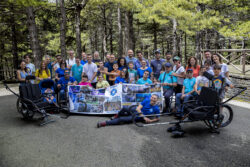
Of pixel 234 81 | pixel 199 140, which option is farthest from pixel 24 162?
pixel 234 81

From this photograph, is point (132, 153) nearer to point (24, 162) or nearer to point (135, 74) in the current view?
point (24, 162)

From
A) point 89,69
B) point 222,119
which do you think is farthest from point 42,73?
point 222,119

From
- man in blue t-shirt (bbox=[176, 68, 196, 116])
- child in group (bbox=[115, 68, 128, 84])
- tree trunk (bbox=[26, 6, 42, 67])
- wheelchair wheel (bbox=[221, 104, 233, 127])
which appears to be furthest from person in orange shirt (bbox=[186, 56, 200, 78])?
tree trunk (bbox=[26, 6, 42, 67])

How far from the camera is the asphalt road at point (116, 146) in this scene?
3410 mm

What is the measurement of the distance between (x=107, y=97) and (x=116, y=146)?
245 centimetres

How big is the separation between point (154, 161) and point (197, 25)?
11637mm

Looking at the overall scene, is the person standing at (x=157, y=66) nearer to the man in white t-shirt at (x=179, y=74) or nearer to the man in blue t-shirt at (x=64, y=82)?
the man in white t-shirt at (x=179, y=74)

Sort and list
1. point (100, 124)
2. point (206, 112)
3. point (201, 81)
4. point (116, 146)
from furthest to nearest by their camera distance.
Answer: point (201, 81)
point (100, 124)
point (206, 112)
point (116, 146)

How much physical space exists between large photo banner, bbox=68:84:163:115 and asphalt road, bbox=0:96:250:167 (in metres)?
0.81

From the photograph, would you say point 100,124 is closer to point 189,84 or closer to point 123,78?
point 123,78

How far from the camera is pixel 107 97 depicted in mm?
6238

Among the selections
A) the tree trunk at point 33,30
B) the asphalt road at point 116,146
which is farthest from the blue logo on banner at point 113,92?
the tree trunk at point 33,30

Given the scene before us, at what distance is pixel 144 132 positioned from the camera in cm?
485

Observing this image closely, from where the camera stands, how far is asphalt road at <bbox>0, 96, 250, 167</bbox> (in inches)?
134
